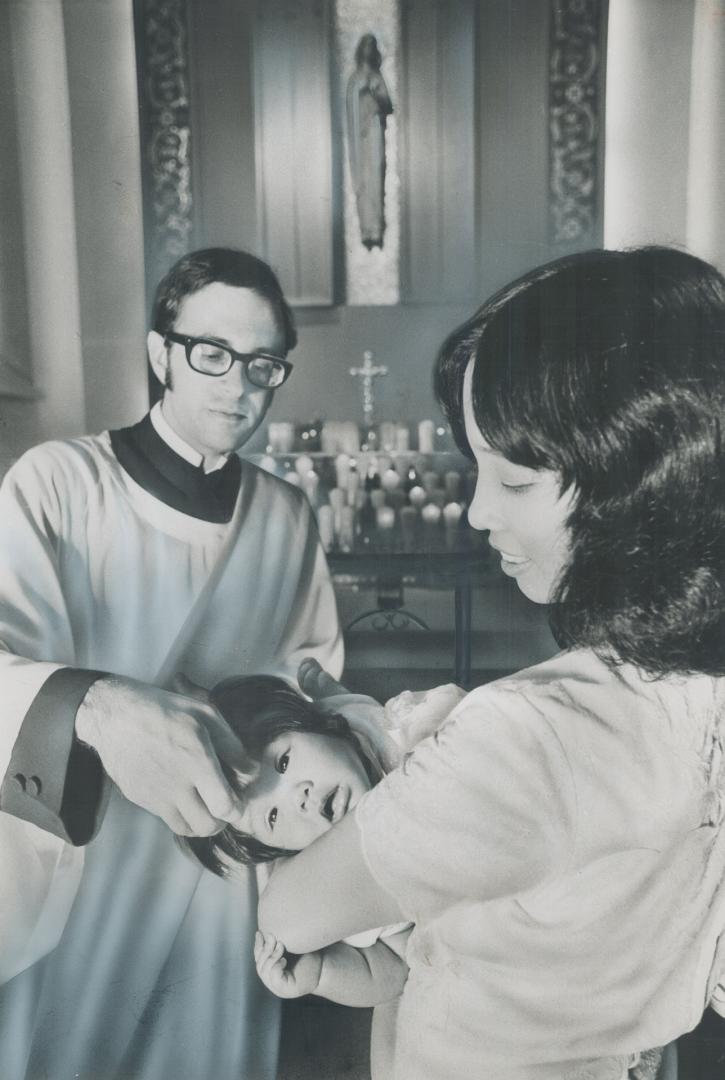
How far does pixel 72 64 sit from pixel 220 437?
0.60 metres

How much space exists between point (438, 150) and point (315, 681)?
83 centimetres

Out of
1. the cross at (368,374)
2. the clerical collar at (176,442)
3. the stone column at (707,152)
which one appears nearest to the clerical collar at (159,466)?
the clerical collar at (176,442)

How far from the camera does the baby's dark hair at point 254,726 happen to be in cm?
128

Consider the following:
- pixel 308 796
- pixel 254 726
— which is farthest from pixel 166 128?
pixel 308 796

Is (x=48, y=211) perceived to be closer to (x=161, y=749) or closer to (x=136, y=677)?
(x=136, y=677)

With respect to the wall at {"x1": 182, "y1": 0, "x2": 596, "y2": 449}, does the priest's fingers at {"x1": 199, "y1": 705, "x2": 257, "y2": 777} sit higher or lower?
lower

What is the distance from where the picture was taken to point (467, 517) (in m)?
1.36

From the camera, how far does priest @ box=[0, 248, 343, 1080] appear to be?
50.3 inches

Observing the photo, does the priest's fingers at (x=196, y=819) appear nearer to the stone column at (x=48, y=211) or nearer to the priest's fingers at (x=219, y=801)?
the priest's fingers at (x=219, y=801)

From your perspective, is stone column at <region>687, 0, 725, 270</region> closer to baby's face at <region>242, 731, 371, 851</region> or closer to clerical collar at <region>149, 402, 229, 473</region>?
clerical collar at <region>149, 402, 229, 473</region>

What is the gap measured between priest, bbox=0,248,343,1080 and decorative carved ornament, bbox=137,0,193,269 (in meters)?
0.06

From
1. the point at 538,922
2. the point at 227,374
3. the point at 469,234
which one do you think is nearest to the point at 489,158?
the point at 469,234

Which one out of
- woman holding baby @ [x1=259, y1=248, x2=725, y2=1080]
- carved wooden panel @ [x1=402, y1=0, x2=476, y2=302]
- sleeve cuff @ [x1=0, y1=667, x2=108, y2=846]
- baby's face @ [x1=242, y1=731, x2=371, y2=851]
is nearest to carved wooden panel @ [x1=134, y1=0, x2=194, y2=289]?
carved wooden panel @ [x1=402, y1=0, x2=476, y2=302]

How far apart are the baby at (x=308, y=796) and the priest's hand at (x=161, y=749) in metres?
0.03
